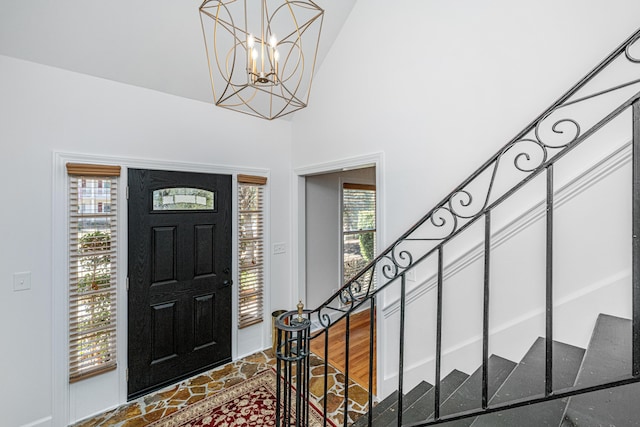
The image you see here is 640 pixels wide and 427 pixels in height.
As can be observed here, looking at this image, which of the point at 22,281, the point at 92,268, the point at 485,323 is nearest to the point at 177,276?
the point at 92,268

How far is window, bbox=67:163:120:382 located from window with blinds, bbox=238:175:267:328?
3.74 ft

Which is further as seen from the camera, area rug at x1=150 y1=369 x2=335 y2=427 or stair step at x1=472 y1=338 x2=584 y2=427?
area rug at x1=150 y1=369 x2=335 y2=427

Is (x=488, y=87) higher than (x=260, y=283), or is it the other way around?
(x=488, y=87)

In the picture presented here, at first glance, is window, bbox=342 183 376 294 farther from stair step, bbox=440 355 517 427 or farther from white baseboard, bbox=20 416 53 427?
white baseboard, bbox=20 416 53 427

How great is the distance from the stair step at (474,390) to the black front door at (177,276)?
232cm

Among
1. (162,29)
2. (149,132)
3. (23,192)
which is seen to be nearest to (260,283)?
(149,132)

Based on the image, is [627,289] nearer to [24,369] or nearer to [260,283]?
[260,283]

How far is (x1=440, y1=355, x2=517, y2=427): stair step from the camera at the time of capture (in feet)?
4.50

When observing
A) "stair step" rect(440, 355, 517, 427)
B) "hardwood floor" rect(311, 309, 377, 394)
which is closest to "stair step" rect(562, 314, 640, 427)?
"stair step" rect(440, 355, 517, 427)

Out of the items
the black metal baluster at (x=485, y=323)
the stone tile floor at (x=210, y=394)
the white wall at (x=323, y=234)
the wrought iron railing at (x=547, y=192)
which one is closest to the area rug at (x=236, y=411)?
the stone tile floor at (x=210, y=394)

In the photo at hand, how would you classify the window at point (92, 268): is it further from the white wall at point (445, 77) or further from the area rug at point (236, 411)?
the white wall at point (445, 77)

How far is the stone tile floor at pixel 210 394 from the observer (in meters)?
2.33

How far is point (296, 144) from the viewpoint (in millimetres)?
3514

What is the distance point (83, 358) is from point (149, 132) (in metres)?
1.93
